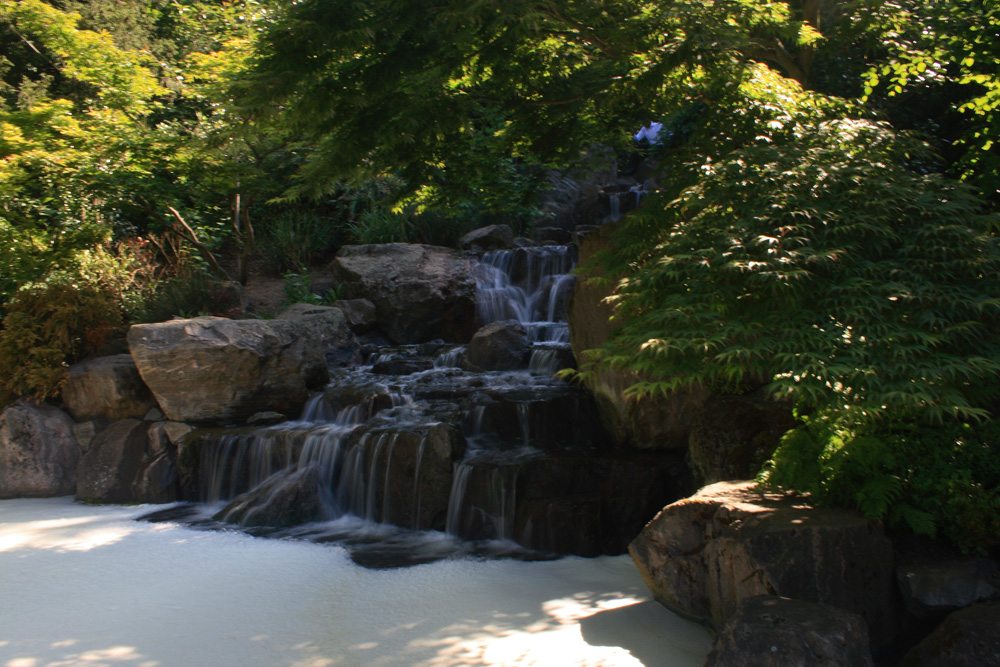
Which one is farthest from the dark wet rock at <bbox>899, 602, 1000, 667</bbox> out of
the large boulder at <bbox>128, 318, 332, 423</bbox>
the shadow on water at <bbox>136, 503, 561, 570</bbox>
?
the large boulder at <bbox>128, 318, 332, 423</bbox>

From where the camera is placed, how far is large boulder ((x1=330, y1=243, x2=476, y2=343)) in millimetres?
11539

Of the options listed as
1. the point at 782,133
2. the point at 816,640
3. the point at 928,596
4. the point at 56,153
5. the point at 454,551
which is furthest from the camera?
the point at 56,153

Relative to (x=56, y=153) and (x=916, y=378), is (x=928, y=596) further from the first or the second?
(x=56, y=153)

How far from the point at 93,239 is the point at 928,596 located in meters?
11.0

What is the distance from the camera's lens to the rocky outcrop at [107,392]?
328 inches

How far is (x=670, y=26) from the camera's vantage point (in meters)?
5.27

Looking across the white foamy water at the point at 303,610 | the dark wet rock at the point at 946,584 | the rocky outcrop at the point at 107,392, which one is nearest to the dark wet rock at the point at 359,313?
the rocky outcrop at the point at 107,392

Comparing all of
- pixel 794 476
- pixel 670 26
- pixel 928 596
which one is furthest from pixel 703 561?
pixel 670 26

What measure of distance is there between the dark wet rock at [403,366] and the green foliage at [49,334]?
3611 millimetres

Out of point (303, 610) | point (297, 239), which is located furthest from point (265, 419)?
point (297, 239)

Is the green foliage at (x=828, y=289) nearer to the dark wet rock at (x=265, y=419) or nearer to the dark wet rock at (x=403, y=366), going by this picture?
the dark wet rock at (x=265, y=419)

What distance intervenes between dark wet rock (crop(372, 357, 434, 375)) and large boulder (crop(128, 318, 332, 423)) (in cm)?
149

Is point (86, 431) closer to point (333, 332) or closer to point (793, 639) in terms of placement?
point (333, 332)

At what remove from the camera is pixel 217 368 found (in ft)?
26.6
